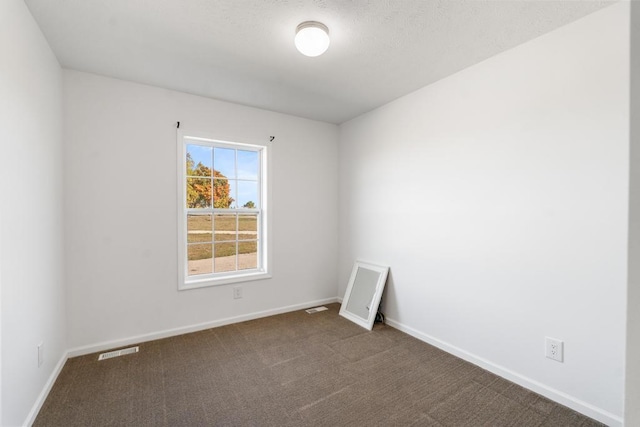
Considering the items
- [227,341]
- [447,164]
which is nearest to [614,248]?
[447,164]

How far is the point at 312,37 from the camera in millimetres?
1965

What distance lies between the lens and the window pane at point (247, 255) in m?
3.59

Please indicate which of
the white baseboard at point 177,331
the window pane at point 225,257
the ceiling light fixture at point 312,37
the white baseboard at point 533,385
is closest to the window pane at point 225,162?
the window pane at point 225,257

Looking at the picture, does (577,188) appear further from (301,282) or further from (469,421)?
(301,282)

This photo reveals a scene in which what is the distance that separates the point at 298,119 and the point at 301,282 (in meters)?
2.12

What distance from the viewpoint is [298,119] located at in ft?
12.6

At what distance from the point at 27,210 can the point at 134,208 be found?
106cm

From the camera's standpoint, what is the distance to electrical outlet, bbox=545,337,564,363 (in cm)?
201

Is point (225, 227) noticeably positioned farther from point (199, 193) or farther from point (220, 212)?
point (199, 193)

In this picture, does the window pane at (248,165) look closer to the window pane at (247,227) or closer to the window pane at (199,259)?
the window pane at (247,227)

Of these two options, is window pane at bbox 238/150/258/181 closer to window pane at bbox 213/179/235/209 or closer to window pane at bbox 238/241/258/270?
window pane at bbox 213/179/235/209

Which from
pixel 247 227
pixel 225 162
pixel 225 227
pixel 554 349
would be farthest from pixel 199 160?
pixel 554 349

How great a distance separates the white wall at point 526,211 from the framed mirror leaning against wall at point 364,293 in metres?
0.19

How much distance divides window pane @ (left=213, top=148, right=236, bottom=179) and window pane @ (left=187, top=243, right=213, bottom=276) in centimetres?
85
